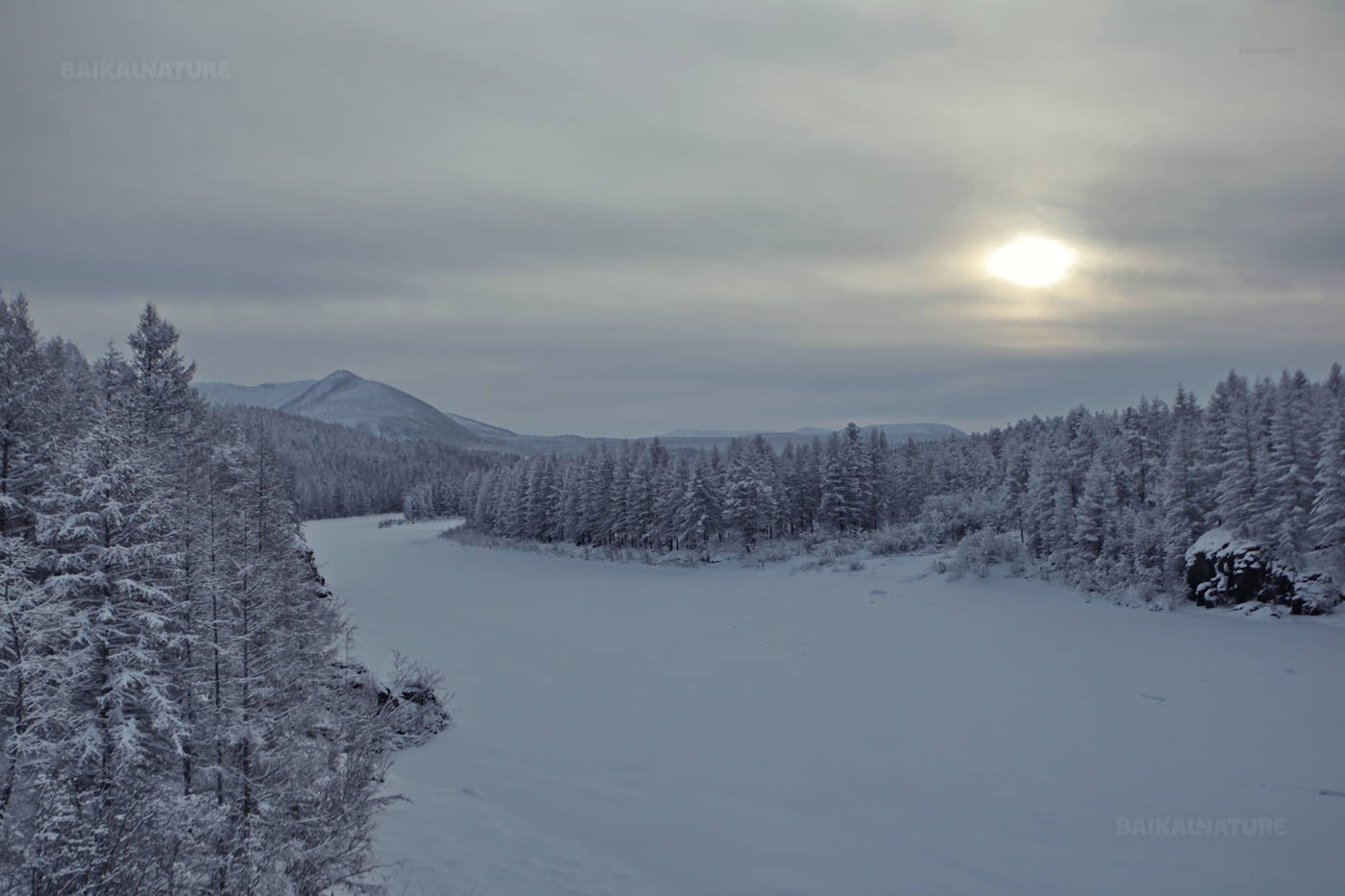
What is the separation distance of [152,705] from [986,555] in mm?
41530

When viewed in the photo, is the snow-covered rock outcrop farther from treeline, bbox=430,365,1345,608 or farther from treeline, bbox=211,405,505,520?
treeline, bbox=211,405,505,520

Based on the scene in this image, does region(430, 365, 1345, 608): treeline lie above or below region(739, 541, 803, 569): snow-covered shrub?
above

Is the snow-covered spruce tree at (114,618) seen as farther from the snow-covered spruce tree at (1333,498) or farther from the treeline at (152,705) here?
the snow-covered spruce tree at (1333,498)

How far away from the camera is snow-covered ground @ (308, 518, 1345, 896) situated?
39.0ft

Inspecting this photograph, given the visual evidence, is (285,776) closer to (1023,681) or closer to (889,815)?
(889,815)

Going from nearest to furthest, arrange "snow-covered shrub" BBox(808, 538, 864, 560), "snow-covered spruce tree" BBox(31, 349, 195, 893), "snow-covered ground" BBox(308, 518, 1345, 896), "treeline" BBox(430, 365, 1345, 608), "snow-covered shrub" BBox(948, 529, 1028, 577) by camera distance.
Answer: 1. "snow-covered spruce tree" BBox(31, 349, 195, 893)
2. "snow-covered ground" BBox(308, 518, 1345, 896)
3. "treeline" BBox(430, 365, 1345, 608)
4. "snow-covered shrub" BBox(948, 529, 1028, 577)
5. "snow-covered shrub" BBox(808, 538, 864, 560)

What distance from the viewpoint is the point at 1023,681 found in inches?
885

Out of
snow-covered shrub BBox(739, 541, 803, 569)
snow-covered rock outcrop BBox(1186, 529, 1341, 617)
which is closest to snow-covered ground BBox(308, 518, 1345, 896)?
snow-covered rock outcrop BBox(1186, 529, 1341, 617)

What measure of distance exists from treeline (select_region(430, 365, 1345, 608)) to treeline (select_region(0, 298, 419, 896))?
37.9m

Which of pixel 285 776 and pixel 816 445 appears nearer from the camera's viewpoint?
pixel 285 776

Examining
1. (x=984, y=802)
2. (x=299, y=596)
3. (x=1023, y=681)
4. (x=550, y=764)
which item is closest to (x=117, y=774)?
(x=299, y=596)

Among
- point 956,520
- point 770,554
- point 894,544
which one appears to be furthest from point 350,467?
point 956,520

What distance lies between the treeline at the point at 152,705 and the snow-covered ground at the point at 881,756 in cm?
225

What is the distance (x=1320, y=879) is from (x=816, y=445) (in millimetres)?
60000
